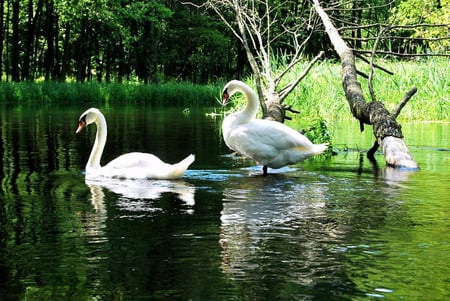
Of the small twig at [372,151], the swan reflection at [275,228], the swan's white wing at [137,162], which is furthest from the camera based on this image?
the small twig at [372,151]

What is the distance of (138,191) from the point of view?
9.13 metres

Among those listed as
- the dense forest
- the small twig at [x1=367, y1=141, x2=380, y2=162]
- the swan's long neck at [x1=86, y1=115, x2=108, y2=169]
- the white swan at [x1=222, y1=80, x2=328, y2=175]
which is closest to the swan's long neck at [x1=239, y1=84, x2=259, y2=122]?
the white swan at [x1=222, y1=80, x2=328, y2=175]

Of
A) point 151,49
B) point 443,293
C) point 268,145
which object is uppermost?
point 151,49

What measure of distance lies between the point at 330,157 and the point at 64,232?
280 inches

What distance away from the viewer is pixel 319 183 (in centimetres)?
984

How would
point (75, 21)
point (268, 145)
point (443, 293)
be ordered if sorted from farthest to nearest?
point (75, 21) → point (268, 145) → point (443, 293)

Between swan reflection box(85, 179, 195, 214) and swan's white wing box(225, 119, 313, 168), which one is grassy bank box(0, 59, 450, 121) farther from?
swan reflection box(85, 179, 195, 214)

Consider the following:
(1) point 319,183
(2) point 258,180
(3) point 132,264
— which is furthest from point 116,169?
(3) point 132,264

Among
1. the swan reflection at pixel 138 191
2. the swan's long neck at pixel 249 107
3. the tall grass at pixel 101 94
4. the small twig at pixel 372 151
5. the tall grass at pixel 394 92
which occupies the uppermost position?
the tall grass at pixel 101 94

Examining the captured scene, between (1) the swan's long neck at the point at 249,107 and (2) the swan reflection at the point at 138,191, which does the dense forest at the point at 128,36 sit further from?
(2) the swan reflection at the point at 138,191

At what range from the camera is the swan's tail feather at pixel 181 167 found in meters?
9.77

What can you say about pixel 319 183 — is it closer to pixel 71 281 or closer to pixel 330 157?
pixel 330 157

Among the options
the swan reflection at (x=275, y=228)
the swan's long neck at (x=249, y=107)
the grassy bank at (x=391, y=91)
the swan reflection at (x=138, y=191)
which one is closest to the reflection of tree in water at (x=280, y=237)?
the swan reflection at (x=275, y=228)

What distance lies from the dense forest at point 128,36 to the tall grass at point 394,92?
18568 mm
